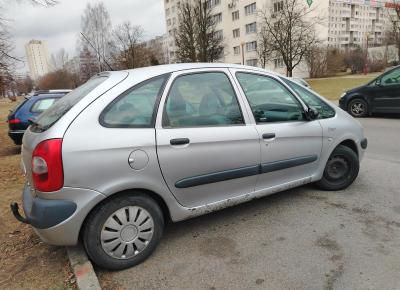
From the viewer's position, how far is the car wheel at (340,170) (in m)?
4.26

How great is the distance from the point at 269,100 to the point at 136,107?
5.04ft

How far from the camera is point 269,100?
362cm

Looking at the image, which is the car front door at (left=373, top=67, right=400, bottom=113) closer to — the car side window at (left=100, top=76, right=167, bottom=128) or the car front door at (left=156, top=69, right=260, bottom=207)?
the car front door at (left=156, top=69, right=260, bottom=207)

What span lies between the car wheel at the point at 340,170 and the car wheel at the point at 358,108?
23.2 ft

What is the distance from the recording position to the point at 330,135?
13.2ft

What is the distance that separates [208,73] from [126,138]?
3.78ft

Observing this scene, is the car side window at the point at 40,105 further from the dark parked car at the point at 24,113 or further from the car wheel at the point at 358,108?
the car wheel at the point at 358,108

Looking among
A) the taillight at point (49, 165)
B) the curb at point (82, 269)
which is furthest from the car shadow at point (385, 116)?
the taillight at point (49, 165)

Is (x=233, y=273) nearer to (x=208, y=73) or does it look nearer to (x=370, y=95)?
(x=208, y=73)

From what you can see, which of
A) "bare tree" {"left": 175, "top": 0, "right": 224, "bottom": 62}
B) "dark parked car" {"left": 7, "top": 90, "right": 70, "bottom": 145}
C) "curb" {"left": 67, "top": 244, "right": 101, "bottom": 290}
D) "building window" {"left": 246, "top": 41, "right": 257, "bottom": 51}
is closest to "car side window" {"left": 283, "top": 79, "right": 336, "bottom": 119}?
"curb" {"left": 67, "top": 244, "right": 101, "bottom": 290}

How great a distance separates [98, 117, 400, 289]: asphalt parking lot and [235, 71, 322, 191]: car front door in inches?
16.6

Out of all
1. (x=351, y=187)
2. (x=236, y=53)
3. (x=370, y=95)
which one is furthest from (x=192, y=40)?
(x=351, y=187)

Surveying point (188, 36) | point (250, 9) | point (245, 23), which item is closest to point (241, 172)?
point (188, 36)

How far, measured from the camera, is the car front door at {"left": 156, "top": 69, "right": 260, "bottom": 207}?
289 centimetres
